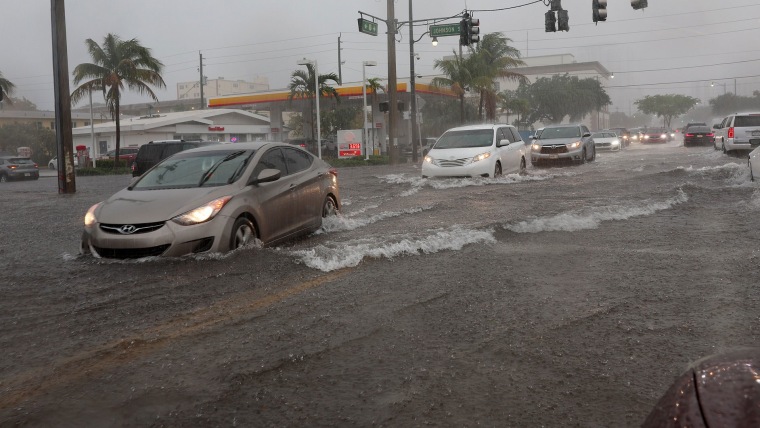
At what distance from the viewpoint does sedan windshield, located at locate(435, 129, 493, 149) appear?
60.2 feet

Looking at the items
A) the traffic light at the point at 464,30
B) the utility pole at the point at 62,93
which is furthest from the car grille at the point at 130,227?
the traffic light at the point at 464,30

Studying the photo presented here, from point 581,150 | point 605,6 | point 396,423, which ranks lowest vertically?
point 396,423

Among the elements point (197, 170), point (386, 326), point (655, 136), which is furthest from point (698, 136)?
point (386, 326)

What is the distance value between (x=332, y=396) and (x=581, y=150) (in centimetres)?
2363

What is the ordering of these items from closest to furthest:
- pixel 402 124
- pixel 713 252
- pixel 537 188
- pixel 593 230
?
1. pixel 713 252
2. pixel 593 230
3. pixel 537 188
4. pixel 402 124

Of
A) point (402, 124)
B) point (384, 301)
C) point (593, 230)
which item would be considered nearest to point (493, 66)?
point (402, 124)

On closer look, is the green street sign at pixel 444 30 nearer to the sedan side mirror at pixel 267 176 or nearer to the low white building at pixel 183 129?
the sedan side mirror at pixel 267 176

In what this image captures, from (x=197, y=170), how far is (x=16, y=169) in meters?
29.7

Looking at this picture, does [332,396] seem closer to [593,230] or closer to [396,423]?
[396,423]

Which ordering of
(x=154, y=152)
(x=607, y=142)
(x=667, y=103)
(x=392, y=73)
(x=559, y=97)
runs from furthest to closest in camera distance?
(x=667, y=103) < (x=559, y=97) < (x=607, y=142) < (x=392, y=73) < (x=154, y=152)

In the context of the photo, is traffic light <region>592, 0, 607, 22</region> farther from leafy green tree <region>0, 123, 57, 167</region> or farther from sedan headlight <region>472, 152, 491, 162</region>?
leafy green tree <region>0, 123, 57, 167</region>

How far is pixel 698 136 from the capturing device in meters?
43.1

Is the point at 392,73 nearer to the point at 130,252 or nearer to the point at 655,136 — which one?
the point at 130,252

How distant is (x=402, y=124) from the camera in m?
58.8
